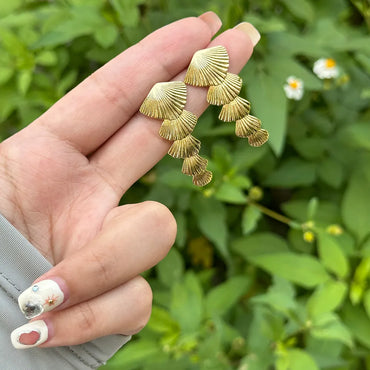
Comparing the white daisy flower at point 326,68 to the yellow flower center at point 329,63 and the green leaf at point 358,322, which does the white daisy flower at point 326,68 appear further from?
the green leaf at point 358,322

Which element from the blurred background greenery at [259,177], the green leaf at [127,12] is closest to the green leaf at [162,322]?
the blurred background greenery at [259,177]

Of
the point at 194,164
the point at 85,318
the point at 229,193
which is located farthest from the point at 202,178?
the point at 85,318

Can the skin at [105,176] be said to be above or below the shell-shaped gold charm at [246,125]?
above

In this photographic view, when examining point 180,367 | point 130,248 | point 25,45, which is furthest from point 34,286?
point 25,45

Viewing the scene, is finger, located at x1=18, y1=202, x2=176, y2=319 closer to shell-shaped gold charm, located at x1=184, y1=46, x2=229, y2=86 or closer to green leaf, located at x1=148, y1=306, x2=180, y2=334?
shell-shaped gold charm, located at x1=184, y1=46, x2=229, y2=86

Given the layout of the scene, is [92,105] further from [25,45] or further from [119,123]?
[25,45]
